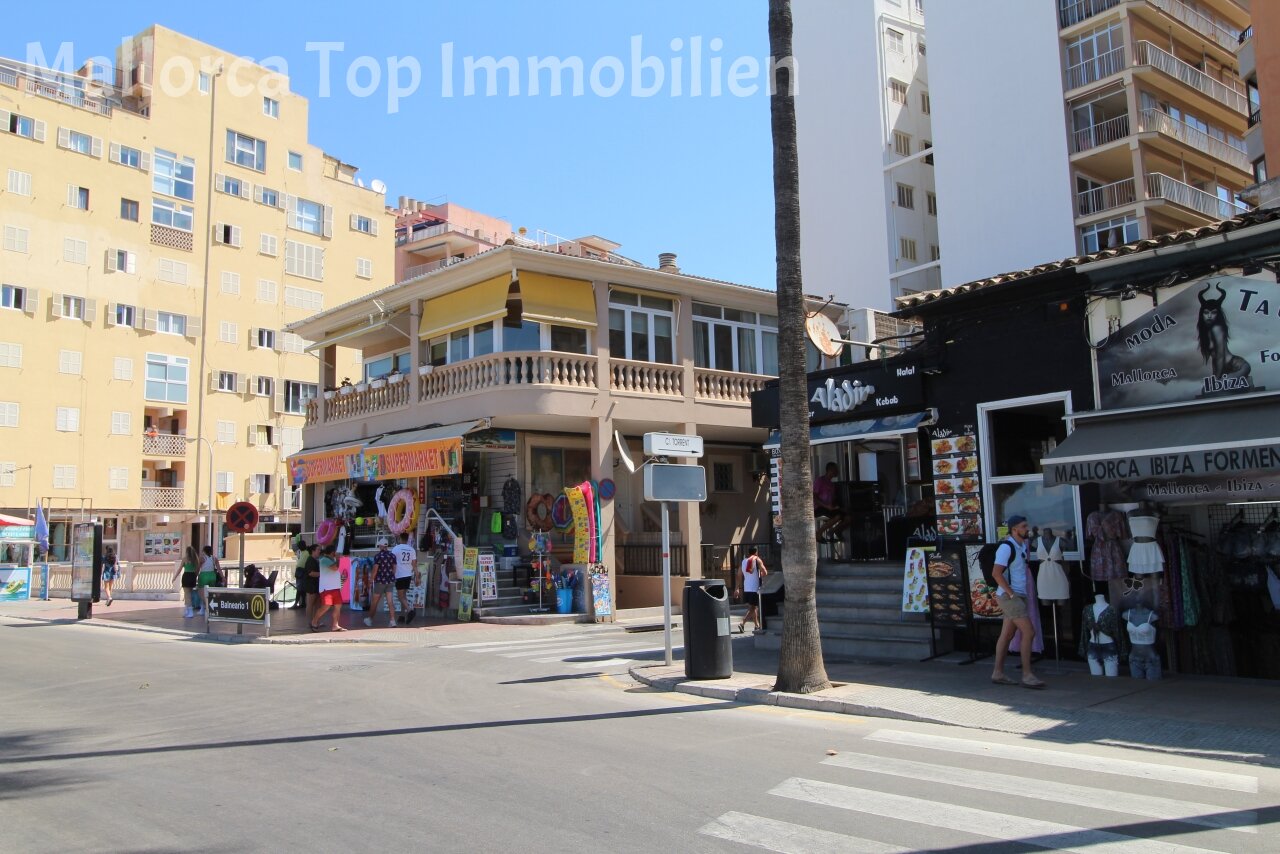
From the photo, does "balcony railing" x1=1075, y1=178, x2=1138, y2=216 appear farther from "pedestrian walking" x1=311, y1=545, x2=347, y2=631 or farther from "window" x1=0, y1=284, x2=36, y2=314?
"window" x1=0, y1=284, x2=36, y2=314

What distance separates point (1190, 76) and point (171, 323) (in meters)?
47.3

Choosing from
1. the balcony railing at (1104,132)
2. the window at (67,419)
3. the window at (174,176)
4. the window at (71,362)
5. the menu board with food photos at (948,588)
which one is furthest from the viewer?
the window at (174,176)

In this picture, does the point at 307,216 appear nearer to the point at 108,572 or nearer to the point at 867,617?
the point at 108,572

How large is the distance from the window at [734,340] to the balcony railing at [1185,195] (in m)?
19.8

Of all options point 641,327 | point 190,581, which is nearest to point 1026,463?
point 641,327

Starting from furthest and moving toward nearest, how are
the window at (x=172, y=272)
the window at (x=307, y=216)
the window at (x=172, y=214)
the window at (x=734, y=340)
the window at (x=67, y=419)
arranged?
the window at (x=307, y=216) < the window at (x=172, y=214) < the window at (x=172, y=272) < the window at (x=67, y=419) < the window at (x=734, y=340)

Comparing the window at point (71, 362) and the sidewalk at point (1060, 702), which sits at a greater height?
the window at point (71, 362)

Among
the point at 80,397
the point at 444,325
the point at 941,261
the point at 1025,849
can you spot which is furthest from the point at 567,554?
the point at 80,397

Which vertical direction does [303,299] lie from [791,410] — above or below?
above

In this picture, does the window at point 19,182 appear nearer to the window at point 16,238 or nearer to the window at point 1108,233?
the window at point 16,238

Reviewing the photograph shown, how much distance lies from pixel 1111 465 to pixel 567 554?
1597cm

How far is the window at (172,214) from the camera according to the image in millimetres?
48469

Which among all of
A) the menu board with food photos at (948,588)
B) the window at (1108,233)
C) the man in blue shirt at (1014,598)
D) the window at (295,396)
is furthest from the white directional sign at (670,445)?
the window at (295,396)

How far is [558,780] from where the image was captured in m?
7.22
